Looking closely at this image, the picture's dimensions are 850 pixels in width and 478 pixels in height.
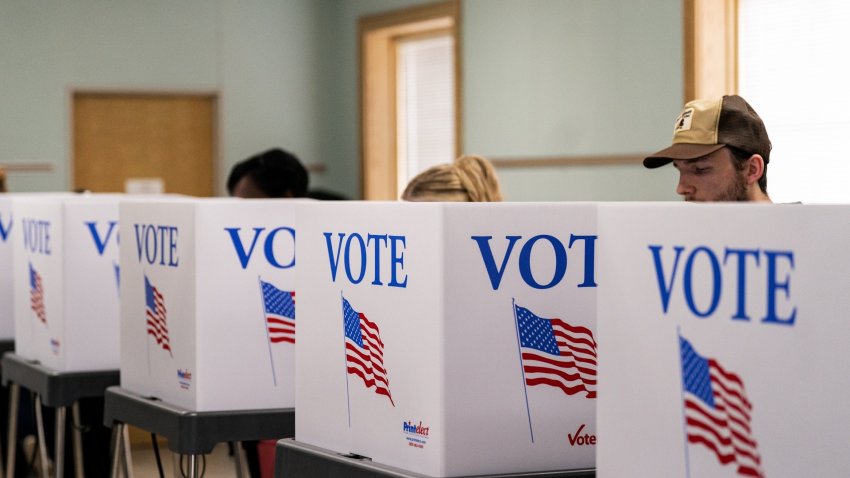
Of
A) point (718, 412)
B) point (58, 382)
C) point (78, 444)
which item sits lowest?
point (78, 444)

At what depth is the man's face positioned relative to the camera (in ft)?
6.95

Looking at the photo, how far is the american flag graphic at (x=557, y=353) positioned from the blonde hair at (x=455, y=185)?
0.91 meters

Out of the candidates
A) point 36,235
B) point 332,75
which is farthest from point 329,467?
point 332,75

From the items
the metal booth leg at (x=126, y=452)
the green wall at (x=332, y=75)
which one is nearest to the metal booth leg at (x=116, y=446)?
the metal booth leg at (x=126, y=452)

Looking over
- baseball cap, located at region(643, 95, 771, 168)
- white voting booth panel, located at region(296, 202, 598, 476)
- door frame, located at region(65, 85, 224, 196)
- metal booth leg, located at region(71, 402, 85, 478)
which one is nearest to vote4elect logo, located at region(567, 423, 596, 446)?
white voting booth panel, located at region(296, 202, 598, 476)

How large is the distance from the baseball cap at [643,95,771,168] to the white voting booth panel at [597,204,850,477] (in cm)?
101

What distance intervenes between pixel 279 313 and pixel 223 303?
0.10m

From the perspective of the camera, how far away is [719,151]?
6.89ft

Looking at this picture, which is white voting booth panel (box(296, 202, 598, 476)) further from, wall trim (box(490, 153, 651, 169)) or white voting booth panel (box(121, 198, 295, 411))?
wall trim (box(490, 153, 651, 169))

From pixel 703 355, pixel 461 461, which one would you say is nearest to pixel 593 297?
pixel 461 461

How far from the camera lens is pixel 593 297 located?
1421mm

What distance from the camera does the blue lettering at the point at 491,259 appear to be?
1.35 meters

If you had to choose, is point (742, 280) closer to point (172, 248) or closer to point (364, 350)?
point (364, 350)

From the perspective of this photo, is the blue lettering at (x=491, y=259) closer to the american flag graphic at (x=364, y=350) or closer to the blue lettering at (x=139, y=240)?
the american flag graphic at (x=364, y=350)
